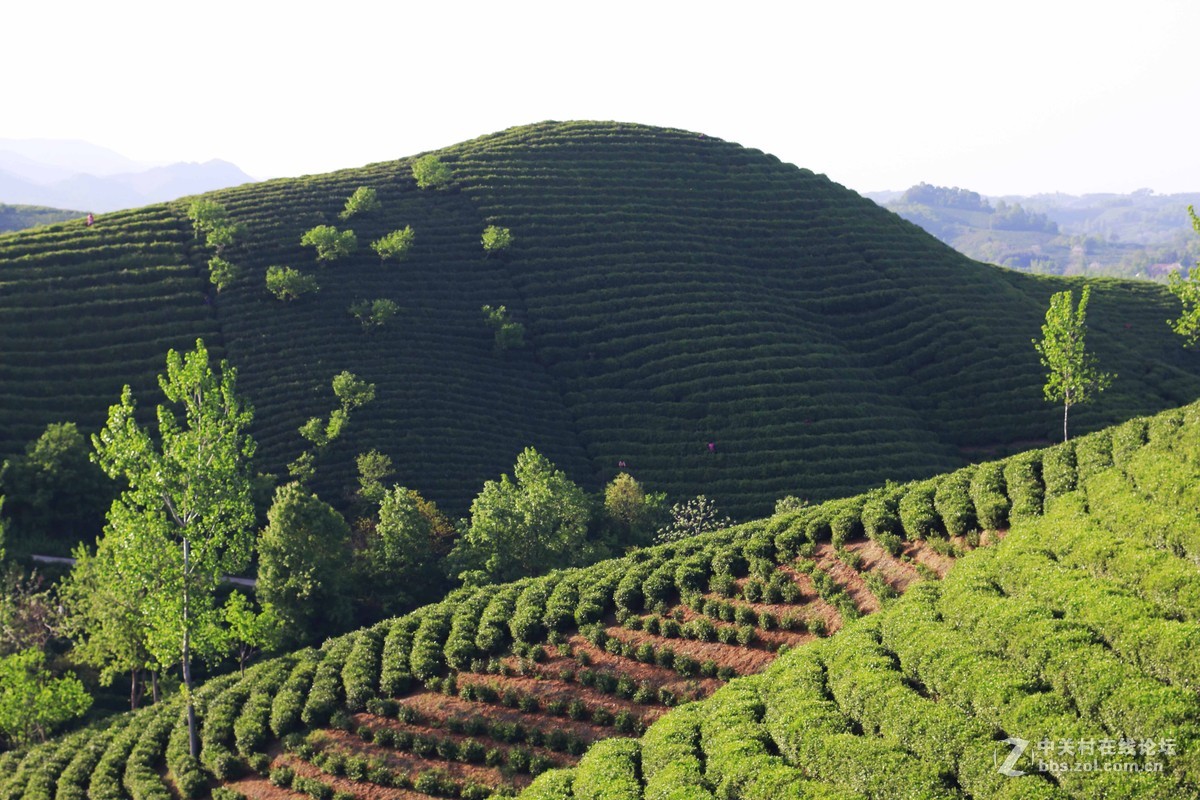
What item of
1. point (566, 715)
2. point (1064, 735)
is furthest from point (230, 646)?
point (1064, 735)

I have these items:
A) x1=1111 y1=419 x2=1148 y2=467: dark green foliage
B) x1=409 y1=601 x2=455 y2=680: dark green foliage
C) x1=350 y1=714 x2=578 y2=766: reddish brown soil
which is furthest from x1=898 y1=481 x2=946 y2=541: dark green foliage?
x1=409 y1=601 x2=455 y2=680: dark green foliage

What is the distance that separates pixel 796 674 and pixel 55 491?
6165 cm

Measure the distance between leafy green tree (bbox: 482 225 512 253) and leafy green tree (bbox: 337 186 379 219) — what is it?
50.6 feet

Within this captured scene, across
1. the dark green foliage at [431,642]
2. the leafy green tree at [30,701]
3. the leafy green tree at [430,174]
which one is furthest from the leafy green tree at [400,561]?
the leafy green tree at [430,174]

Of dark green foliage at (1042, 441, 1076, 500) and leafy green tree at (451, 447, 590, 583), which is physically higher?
dark green foliage at (1042, 441, 1076, 500)

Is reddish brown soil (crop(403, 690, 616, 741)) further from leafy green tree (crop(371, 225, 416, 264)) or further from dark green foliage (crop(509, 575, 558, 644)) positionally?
leafy green tree (crop(371, 225, 416, 264))

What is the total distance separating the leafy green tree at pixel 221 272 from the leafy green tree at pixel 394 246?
15.2m

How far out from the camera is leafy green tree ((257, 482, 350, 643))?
45750 millimetres

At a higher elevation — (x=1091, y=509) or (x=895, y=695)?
(x=1091, y=509)

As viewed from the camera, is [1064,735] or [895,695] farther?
[895,695]

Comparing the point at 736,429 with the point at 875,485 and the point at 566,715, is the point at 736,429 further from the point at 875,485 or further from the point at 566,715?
the point at 566,715

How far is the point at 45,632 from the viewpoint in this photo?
46938 millimetres

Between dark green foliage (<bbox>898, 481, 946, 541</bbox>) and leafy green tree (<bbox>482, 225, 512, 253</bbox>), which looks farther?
leafy green tree (<bbox>482, 225, 512, 253</bbox>)

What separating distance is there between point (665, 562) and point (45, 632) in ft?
119
